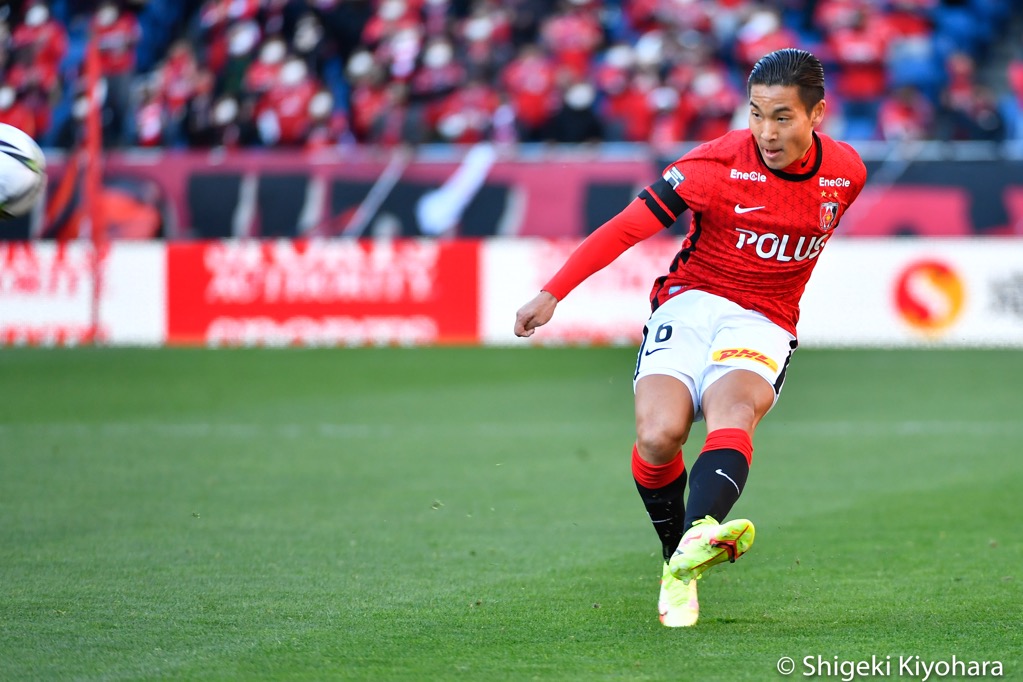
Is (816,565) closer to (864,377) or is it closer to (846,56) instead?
(864,377)

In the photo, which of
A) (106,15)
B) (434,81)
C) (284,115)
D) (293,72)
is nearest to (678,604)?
(284,115)

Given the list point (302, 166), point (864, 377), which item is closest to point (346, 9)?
point (302, 166)

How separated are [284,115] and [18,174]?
14.3 m

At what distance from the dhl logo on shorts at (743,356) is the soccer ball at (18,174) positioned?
99.5 inches

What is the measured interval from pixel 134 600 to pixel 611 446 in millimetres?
5223

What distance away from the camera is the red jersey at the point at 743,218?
5102 millimetres

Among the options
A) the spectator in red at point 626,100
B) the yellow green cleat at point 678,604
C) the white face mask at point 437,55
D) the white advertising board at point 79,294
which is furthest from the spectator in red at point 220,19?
the yellow green cleat at point 678,604

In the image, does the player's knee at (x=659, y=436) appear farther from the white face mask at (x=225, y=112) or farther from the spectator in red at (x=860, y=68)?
the white face mask at (x=225, y=112)

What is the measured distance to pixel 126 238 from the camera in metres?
17.5

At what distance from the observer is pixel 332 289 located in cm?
1688

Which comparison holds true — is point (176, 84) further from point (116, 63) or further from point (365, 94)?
point (365, 94)

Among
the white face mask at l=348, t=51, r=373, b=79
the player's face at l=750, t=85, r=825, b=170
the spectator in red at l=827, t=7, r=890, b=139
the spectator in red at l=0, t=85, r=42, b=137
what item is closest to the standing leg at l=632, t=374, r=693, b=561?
the player's face at l=750, t=85, r=825, b=170

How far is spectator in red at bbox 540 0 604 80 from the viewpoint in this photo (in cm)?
2020

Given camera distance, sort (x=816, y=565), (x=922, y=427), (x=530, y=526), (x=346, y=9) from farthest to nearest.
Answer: (x=346, y=9) → (x=922, y=427) → (x=530, y=526) → (x=816, y=565)
